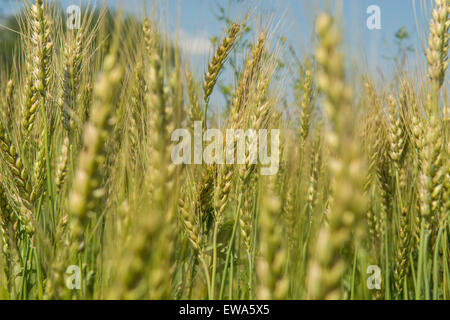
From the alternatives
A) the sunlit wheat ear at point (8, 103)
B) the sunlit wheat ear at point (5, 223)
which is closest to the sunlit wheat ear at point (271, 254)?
the sunlit wheat ear at point (5, 223)

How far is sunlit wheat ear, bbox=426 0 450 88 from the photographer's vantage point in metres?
1.29

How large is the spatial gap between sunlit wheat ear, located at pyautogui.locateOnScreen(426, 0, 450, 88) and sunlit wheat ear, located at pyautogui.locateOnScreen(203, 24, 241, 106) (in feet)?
2.36

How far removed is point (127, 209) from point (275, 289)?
333mm

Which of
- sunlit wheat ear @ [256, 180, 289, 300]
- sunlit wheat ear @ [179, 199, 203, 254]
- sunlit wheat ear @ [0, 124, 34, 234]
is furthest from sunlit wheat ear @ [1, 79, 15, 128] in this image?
sunlit wheat ear @ [256, 180, 289, 300]

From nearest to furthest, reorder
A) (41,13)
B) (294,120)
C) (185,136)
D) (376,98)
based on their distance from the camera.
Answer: (185,136) → (41,13) → (376,98) → (294,120)

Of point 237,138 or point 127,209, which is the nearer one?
point 127,209

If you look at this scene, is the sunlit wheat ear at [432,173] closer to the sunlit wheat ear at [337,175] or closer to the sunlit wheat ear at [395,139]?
the sunlit wheat ear at [395,139]

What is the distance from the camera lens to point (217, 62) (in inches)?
62.1

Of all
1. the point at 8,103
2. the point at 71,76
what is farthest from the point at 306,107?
the point at 8,103

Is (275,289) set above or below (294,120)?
below

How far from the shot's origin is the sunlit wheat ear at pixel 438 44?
50.8 inches
